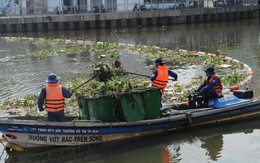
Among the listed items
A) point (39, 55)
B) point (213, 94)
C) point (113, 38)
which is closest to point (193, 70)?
point (213, 94)

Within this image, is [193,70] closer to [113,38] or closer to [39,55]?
[39,55]

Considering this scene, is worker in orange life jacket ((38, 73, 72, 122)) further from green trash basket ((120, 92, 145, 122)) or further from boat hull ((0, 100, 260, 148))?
green trash basket ((120, 92, 145, 122))

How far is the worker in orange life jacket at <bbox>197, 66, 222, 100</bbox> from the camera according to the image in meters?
12.4

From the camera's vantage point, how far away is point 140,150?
439 inches

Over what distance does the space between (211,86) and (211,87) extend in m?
0.03

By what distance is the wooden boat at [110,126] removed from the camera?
1067 cm

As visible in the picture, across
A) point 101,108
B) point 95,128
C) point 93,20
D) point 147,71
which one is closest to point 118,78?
point 101,108

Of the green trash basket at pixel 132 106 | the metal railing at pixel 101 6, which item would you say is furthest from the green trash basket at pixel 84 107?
the metal railing at pixel 101 6

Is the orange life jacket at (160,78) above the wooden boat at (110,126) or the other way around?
above

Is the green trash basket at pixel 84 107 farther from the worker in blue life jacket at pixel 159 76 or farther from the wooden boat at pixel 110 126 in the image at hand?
the worker in blue life jacket at pixel 159 76

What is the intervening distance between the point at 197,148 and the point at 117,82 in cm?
268

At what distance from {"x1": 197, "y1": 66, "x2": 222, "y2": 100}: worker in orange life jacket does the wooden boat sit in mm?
181

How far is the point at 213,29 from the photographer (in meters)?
41.8

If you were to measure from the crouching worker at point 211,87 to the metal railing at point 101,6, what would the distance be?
36122 millimetres
